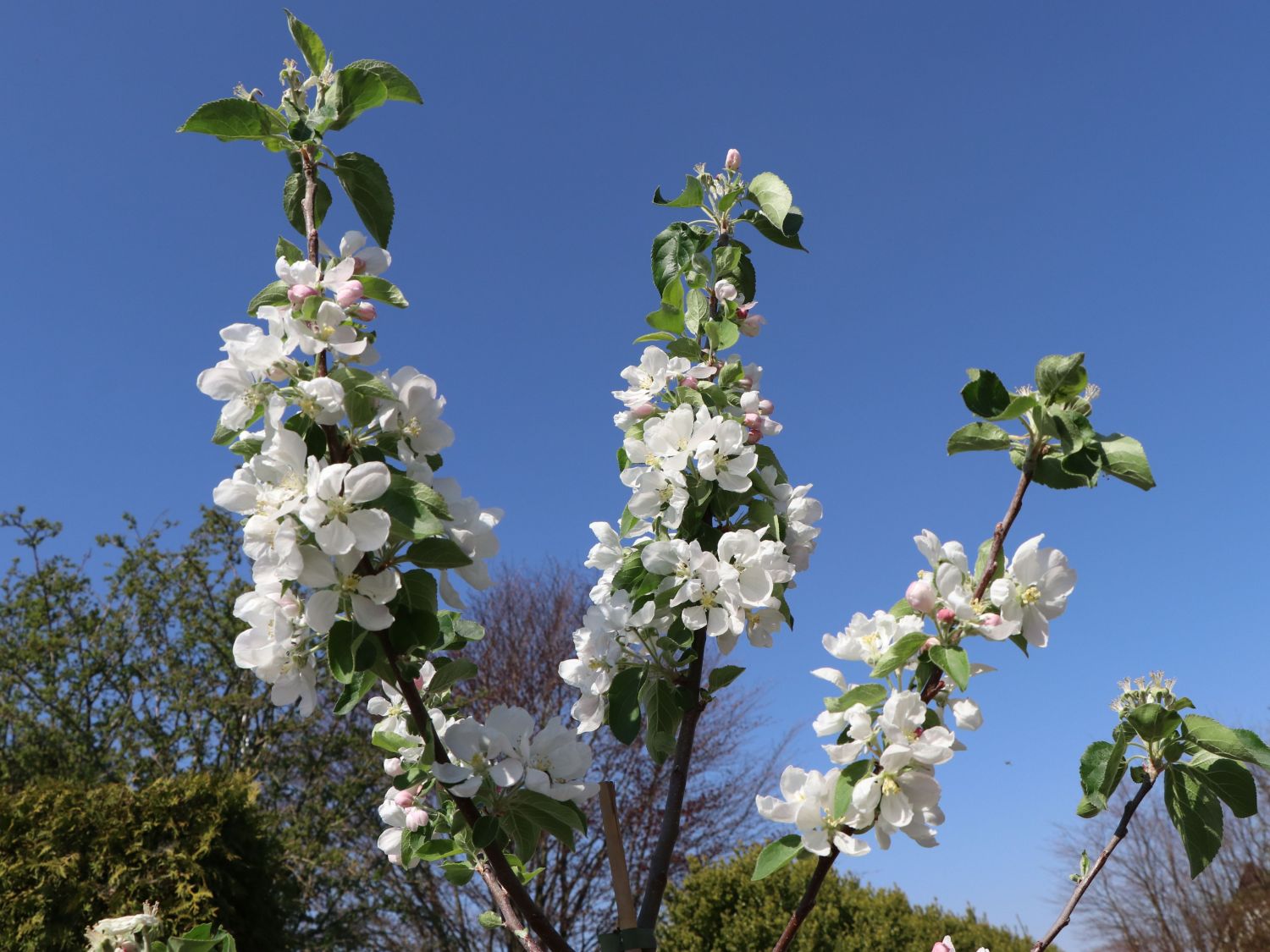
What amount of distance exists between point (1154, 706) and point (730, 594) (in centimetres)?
58

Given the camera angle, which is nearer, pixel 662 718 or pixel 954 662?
pixel 954 662

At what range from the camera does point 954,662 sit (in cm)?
107

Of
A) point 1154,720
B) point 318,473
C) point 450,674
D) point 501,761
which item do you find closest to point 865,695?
point 1154,720

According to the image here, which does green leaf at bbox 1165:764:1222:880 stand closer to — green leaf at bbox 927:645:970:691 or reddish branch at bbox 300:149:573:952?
green leaf at bbox 927:645:970:691

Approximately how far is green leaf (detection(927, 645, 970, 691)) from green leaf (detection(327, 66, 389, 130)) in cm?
→ 97

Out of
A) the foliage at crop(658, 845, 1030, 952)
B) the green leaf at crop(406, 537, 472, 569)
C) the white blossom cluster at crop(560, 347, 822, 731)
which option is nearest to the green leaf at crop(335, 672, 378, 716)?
the green leaf at crop(406, 537, 472, 569)

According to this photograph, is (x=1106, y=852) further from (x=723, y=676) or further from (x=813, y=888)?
(x=723, y=676)

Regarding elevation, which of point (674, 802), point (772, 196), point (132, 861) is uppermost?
point (772, 196)

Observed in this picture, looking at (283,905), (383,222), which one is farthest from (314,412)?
(283,905)

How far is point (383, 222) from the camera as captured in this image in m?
1.29

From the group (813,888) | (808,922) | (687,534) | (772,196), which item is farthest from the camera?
(808,922)

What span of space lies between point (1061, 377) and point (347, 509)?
2.64 ft

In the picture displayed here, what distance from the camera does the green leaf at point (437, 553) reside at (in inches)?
41.4

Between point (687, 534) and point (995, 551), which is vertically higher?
point (687, 534)
